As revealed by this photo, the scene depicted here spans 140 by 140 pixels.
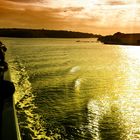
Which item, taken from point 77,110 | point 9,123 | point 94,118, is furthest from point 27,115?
point 9,123

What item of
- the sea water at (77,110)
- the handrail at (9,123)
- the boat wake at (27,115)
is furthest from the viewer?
the sea water at (77,110)

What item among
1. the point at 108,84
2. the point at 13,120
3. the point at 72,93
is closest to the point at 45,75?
the point at 108,84

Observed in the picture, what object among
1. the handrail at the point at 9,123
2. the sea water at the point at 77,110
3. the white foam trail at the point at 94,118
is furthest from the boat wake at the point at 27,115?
the handrail at the point at 9,123

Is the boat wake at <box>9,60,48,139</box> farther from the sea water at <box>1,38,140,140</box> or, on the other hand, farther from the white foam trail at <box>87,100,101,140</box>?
the white foam trail at <box>87,100,101,140</box>

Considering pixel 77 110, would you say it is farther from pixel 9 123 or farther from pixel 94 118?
pixel 9 123

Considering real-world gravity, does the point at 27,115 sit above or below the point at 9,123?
below

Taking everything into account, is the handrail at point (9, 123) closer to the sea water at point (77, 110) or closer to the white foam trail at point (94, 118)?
the sea water at point (77, 110)

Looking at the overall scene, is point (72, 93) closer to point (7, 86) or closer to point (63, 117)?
point (63, 117)

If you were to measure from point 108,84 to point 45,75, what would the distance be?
1224 centimetres

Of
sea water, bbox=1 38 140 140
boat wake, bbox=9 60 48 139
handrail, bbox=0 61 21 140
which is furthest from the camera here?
sea water, bbox=1 38 140 140

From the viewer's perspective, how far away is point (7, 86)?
17.5 metres

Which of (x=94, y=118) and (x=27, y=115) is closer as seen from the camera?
(x=94, y=118)

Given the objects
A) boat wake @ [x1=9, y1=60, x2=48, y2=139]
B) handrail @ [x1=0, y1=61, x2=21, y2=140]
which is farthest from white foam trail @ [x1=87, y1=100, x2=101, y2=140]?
handrail @ [x1=0, y1=61, x2=21, y2=140]

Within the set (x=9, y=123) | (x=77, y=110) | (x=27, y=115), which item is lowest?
(x=27, y=115)
